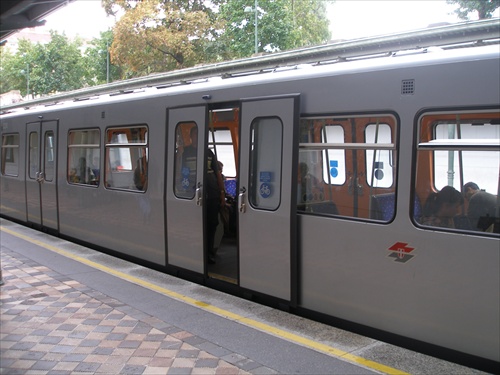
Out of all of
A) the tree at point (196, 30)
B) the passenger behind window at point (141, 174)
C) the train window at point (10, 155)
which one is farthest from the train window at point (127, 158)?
the tree at point (196, 30)

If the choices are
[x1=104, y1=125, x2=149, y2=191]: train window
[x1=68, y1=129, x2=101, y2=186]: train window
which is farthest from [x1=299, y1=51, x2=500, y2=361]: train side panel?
[x1=68, y1=129, x2=101, y2=186]: train window

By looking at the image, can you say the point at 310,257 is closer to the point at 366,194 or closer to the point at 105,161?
the point at 366,194

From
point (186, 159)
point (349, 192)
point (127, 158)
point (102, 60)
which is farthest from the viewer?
point (102, 60)

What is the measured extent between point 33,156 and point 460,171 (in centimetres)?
1014

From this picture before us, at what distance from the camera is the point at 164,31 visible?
26.1m

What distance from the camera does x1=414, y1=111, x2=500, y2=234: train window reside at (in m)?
3.89

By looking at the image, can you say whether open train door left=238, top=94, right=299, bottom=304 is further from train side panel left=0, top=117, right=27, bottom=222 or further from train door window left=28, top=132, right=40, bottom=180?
train side panel left=0, top=117, right=27, bottom=222

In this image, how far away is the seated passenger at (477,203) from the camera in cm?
392

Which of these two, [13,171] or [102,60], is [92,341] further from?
[102,60]

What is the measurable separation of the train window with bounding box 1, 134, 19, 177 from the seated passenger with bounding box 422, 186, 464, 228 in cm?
1088

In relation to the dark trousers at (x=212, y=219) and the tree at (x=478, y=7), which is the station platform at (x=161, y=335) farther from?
the tree at (x=478, y=7)

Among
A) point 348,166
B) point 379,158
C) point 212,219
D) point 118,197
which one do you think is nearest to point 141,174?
point 118,197

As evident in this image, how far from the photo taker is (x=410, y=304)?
171 inches

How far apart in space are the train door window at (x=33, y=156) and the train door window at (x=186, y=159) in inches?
223
